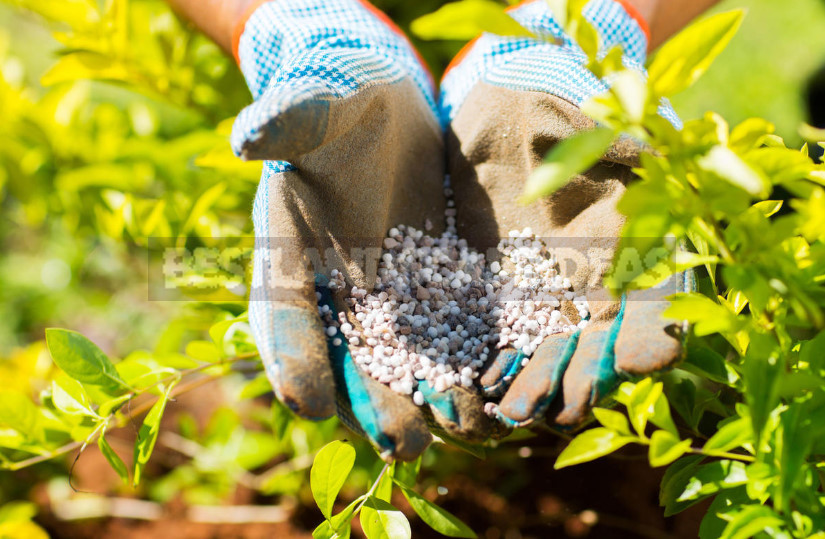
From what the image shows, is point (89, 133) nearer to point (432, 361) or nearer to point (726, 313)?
point (432, 361)

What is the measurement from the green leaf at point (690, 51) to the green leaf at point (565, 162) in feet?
0.40

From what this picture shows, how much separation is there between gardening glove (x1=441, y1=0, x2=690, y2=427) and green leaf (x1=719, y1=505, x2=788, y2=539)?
0.17 metres

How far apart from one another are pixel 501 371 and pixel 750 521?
0.35m

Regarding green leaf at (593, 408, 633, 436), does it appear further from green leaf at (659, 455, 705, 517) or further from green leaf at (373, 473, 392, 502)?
green leaf at (373, 473, 392, 502)

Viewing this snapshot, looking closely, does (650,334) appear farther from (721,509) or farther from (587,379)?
(721,509)

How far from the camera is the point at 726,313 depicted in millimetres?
607

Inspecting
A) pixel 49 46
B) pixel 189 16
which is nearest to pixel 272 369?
pixel 189 16

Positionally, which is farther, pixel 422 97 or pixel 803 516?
pixel 422 97

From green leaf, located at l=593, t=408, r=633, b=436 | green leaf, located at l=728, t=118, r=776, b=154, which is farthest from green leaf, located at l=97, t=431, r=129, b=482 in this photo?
green leaf, located at l=728, t=118, r=776, b=154

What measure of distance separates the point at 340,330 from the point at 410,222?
300 mm

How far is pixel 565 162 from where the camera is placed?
0.49 metres

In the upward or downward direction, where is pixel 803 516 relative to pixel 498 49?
downward

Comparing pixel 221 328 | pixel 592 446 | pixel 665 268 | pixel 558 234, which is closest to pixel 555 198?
pixel 558 234

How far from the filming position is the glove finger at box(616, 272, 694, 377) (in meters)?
0.72
